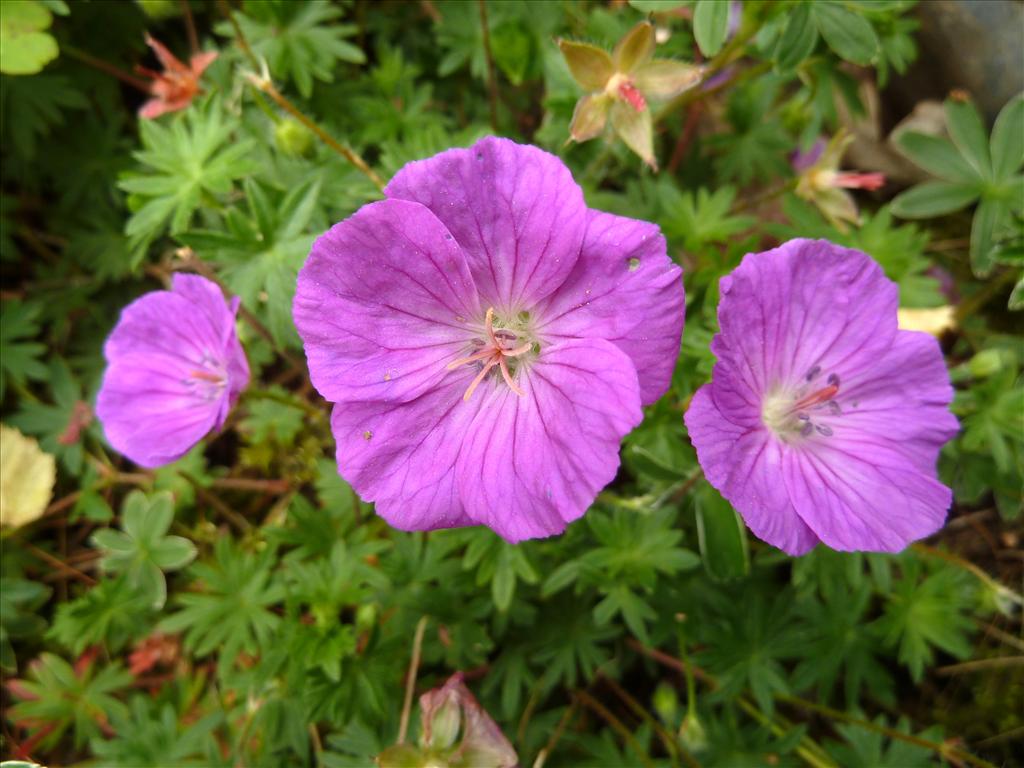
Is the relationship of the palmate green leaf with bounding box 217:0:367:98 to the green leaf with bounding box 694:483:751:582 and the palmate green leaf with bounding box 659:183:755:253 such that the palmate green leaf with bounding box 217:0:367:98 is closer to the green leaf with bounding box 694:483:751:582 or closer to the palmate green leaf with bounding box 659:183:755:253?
the palmate green leaf with bounding box 659:183:755:253

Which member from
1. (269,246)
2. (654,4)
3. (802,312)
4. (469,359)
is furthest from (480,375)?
(654,4)

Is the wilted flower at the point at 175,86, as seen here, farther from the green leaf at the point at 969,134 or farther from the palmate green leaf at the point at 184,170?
the green leaf at the point at 969,134

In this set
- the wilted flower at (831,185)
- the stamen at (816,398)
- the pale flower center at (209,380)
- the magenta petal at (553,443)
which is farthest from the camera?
the wilted flower at (831,185)

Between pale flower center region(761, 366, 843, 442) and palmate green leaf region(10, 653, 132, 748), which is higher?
pale flower center region(761, 366, 843, 442)

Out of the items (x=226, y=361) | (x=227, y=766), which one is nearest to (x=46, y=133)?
(x=226, y=361)

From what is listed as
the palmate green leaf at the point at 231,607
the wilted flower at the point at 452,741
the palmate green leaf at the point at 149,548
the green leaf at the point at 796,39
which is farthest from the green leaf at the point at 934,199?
the palmate green leaf at the point at 149,548

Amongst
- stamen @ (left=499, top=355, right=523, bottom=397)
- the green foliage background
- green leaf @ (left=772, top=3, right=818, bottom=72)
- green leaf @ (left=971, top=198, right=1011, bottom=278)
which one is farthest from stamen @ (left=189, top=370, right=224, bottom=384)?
green leaf @ (left=971, top=198, right=1011, bottom=278)
